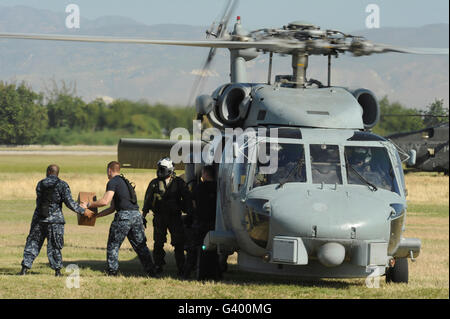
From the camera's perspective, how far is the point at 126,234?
36.7 ft

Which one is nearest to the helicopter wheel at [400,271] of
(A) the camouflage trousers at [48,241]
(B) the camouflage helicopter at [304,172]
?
(B) the camouflage helicopter at [304,172]

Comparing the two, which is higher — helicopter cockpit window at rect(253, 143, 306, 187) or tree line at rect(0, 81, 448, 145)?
helicopter cockpit window at rect(253, 143, 306, 187)

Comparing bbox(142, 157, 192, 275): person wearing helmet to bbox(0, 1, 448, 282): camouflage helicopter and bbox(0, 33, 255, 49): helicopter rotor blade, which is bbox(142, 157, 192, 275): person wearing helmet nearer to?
bbox(0, 1, 448, 282): camouflage helicopter

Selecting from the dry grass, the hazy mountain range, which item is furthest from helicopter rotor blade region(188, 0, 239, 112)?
the dry grass

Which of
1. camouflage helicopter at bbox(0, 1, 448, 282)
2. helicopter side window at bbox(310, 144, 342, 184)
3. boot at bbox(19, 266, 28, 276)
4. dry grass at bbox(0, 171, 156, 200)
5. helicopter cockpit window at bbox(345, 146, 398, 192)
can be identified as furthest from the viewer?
dry grass at bbox(0, 171, 156, 200)

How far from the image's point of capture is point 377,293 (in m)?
10.2

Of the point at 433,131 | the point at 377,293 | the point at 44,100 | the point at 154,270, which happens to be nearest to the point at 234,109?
the point at 154,270

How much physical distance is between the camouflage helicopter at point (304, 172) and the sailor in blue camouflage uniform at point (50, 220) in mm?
1973

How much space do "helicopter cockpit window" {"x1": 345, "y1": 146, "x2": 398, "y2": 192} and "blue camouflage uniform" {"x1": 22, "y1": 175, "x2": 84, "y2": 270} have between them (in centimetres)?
363

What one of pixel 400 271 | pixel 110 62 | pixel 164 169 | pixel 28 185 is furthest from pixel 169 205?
pixel 110 62

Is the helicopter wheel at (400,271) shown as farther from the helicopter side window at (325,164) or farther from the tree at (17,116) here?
the tree at (17,116)

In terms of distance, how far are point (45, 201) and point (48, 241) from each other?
548 mm

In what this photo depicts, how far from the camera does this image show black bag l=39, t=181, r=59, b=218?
11.0 metres

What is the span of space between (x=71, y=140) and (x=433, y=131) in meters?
22.5
